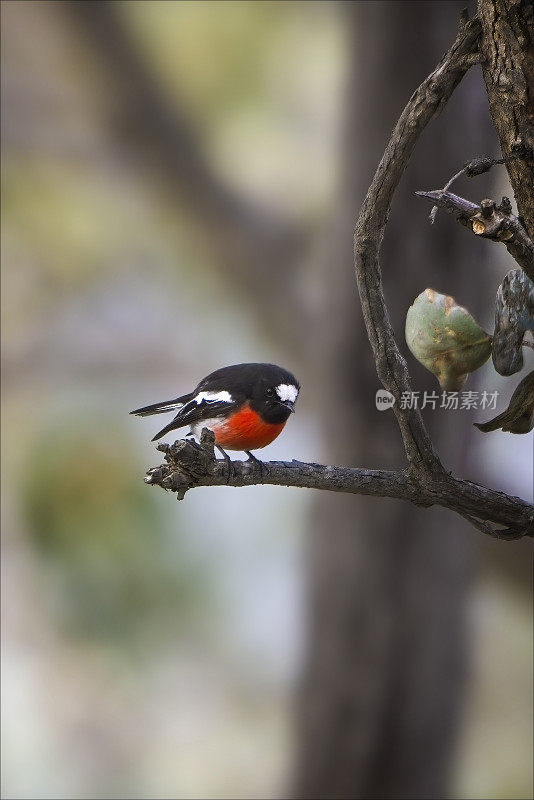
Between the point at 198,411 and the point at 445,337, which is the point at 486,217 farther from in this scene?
the point at 198,411

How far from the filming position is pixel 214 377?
18.6 inches

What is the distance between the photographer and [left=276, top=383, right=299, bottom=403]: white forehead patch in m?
0.47

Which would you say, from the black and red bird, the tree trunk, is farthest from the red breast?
the tree trunk

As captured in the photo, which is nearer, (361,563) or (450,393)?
(450,393)

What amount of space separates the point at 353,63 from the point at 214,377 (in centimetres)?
99

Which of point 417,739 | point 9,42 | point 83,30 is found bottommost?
point 417,739

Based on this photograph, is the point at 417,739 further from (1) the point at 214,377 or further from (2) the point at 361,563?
(1) the point at 214,377

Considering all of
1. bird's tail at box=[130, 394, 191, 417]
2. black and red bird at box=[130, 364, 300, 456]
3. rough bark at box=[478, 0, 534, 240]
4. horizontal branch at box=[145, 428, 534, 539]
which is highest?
rough bark at box=[478, 0, 534, 240]

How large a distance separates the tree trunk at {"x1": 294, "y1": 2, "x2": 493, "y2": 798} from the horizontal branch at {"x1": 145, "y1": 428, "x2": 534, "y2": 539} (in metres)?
0.82

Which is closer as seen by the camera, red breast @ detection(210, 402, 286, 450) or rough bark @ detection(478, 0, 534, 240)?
rough bark @ detection(478, 0, 534, 240)

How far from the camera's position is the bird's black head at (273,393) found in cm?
47

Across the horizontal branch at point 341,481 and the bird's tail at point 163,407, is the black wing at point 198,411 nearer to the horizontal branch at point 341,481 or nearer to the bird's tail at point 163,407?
the bird's tail at point 163,407

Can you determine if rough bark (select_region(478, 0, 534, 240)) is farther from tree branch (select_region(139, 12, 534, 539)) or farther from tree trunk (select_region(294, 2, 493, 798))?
tree trunk (select_region(294, 2, 493, 798))

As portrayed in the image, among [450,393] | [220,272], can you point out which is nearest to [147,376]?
[220,272]
